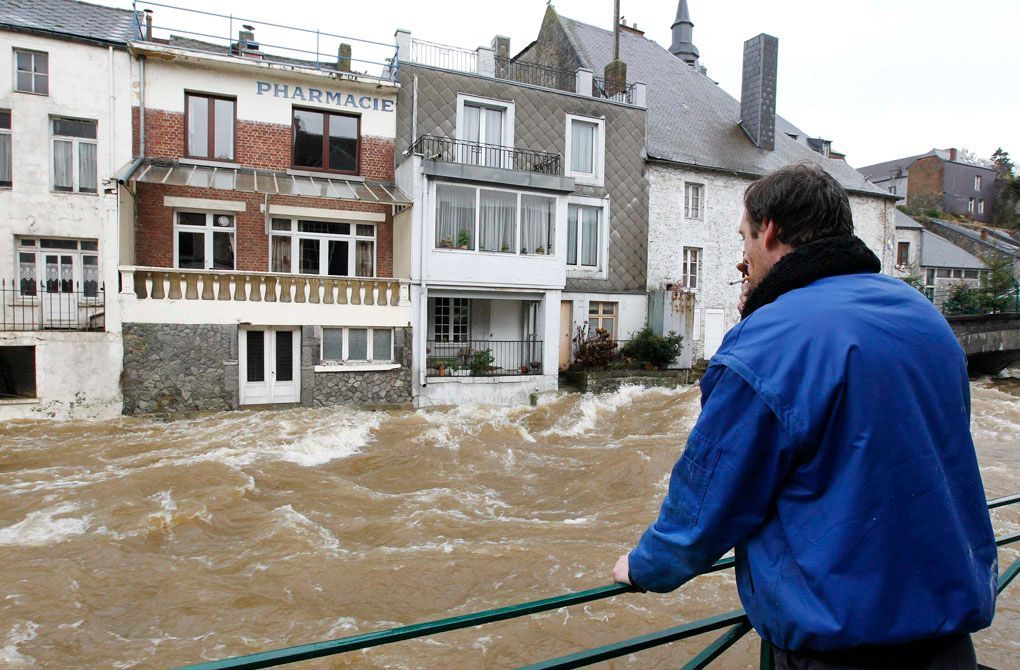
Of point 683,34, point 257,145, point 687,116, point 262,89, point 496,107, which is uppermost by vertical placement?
point 683,34

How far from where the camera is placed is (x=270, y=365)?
50.6ft

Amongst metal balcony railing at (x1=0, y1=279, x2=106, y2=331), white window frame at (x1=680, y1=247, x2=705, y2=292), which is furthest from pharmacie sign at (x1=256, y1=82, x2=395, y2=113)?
white window frame at (x1=680, y1=247, x2=705, y2=292)

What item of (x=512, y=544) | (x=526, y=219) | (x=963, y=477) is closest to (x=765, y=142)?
(x=526, y=219)

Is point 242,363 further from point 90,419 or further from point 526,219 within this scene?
point 526,219

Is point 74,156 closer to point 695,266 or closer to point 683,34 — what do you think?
point 695,266

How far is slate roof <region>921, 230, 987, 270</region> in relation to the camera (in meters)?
35.9

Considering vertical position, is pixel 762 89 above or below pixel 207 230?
above

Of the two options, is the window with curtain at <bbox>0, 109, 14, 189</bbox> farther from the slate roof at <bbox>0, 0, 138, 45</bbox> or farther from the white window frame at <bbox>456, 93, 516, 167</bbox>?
the white window frame at <bbox>456, 93, 516, 167</bbox>

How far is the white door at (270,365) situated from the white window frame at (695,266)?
13079mm

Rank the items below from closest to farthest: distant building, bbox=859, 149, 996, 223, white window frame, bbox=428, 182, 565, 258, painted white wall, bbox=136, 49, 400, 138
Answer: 1. painted white wall, bbox=136, 49, 400, 138
2. white window frame, bbox=428, 182, 565, 258
3. distant building, bbox=859, 149, 996, 223

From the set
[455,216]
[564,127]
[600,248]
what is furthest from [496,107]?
[600,248]

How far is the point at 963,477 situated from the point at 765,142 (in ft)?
85.6

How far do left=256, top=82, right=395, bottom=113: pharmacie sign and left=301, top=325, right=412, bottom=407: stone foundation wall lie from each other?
238 inches

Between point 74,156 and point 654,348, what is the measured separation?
15.6 meters
